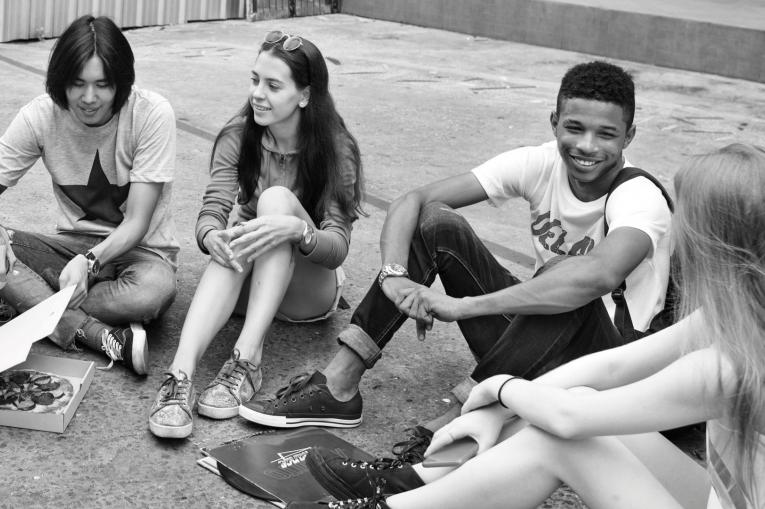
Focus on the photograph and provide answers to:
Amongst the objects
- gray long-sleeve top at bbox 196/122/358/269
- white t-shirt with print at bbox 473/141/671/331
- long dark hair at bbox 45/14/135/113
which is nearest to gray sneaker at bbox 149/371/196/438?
gray long-sleeve top at bbox 196/122/358/269

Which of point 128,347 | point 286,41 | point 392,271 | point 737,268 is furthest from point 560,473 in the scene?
point 286,41

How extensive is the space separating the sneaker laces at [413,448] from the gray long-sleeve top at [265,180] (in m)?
0.75

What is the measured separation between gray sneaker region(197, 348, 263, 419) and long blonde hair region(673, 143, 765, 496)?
5.32 ft

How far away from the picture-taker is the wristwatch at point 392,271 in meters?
3.15

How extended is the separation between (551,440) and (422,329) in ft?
2.96

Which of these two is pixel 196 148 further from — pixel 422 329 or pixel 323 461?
pixel 323 461

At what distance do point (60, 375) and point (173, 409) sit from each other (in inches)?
16.9

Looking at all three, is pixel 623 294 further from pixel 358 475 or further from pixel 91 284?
pixel 91 284

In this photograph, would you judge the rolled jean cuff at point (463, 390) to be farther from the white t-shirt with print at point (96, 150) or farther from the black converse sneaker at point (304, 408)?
the white t-shirt with print at point (96, 150)

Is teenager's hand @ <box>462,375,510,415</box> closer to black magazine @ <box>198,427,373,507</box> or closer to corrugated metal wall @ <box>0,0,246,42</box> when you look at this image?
black magazine @ <box>198,427,373,507</box>

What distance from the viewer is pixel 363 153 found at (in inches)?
243

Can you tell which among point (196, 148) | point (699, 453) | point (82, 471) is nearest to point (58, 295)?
point (82, 471)

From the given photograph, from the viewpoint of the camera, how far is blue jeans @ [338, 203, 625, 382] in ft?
9.61

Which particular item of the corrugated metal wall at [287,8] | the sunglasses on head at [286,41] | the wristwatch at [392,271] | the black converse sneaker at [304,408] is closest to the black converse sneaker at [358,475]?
the black converse sneaker at [304,408]
